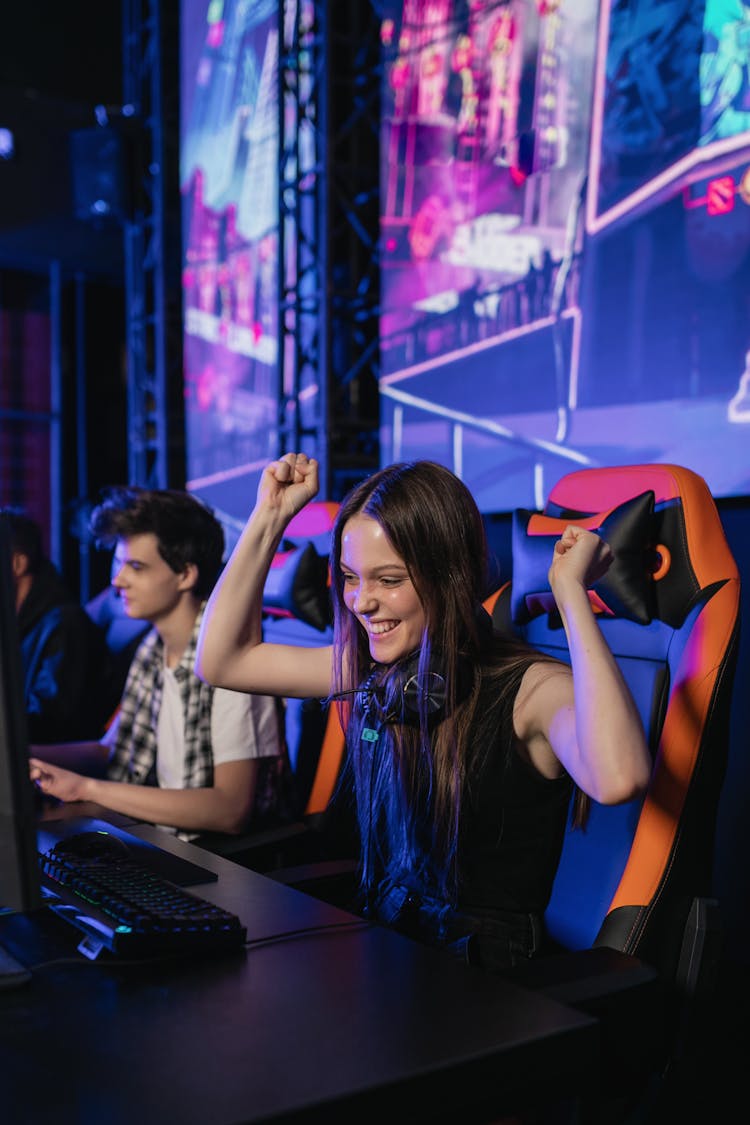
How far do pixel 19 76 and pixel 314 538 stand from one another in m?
5.11

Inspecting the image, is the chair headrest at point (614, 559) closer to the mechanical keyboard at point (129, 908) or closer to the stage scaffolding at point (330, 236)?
the mechanical keyboard at point (129, 908)

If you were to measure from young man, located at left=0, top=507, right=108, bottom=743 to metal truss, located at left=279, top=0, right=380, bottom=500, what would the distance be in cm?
130

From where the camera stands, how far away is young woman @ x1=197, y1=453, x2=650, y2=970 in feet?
4.32

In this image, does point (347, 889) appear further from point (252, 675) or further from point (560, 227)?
point (560, 227)

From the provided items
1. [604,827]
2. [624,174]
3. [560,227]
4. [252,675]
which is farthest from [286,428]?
→ [604,827]

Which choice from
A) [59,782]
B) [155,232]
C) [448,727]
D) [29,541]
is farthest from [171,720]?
[155,232]

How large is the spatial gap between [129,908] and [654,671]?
2.41 ft

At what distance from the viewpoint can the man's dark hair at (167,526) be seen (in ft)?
6.77

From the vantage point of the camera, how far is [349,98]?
13.9 ft

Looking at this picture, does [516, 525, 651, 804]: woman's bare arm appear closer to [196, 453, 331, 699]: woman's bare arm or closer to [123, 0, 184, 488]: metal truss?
[196, 453, 331, 699]: woman's bare arm

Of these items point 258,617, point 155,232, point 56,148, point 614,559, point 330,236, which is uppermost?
point 56,148

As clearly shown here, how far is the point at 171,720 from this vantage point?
1.93 metres

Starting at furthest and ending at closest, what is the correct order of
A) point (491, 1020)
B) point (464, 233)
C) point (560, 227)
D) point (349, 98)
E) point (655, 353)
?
1. point (349, 98)
2. point (464, 233)
3. point (560, 227)
4. point (655, 353)
5. point (491, 1020)

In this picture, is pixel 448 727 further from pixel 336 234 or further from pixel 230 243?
pixel 230 243
